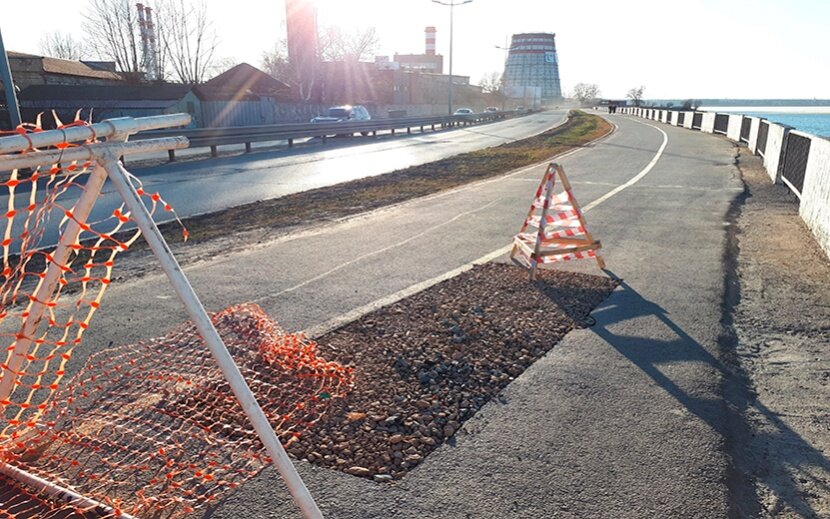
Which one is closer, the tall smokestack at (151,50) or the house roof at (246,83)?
the house roof at (246,83)

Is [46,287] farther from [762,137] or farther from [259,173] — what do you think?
[762,137]

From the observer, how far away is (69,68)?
1980 inches

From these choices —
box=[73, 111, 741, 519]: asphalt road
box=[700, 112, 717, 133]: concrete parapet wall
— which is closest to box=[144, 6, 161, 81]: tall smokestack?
box=[700, 112, 717, 133]: concrete parapet wall

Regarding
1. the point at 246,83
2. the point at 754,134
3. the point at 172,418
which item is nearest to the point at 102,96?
the point at 246,83

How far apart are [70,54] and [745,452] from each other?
259 ft

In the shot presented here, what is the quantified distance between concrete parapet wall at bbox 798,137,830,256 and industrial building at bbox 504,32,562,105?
15745 centimetres

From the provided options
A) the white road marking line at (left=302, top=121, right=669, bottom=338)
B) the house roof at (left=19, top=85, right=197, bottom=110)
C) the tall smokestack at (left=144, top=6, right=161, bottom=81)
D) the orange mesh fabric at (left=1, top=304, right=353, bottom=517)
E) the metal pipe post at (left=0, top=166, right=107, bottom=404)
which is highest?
the tall smokestack at (left=144, top=6, right=161, bottom=81)

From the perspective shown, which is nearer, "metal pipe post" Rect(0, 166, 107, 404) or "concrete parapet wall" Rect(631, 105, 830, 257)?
"metal pipe post" Rect(0, 166, 107, 404)

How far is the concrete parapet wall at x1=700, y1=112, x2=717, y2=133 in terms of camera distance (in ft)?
112

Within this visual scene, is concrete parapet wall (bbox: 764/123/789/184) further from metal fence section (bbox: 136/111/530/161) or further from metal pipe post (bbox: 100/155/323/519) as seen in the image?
metal fence section (bbox: 136/111/530/161)

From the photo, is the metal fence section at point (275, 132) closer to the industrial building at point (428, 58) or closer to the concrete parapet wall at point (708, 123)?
the concrete parapet wall at point (708, 123)

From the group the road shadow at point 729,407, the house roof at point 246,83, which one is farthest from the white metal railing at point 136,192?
the house roof at point 246,83

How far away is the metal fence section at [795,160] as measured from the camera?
1147 centimetres

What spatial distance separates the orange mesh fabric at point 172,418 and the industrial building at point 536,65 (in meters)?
165
